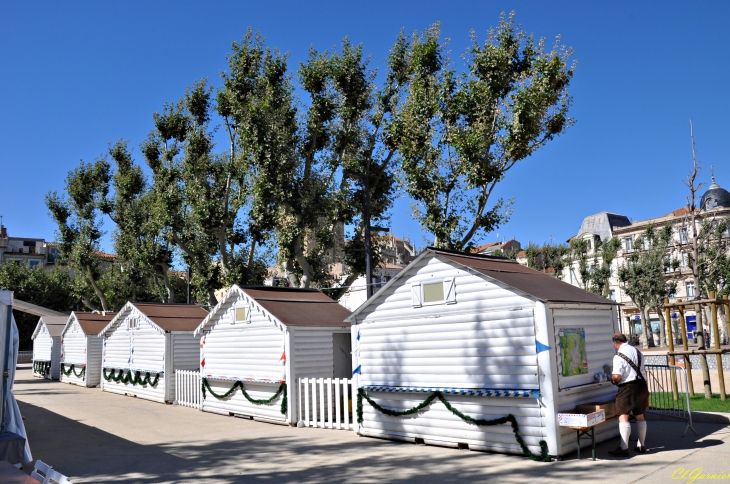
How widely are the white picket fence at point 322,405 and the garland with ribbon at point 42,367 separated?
88.4ft

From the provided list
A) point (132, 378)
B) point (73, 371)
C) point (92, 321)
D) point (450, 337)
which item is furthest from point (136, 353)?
point (450, 337)

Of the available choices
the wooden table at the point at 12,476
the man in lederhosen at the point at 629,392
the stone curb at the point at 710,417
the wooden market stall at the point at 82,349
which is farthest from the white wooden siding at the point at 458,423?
the wooden market stall at the point at 82,349

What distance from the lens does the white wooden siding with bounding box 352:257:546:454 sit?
9.65m

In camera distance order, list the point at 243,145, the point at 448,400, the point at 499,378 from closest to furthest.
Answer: the point at 499,378
the point at 448,400
the point at 243,145

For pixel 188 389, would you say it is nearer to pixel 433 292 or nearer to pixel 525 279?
pixel 433 292

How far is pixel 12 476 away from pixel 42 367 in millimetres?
33811

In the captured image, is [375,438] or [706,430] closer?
[706,430]

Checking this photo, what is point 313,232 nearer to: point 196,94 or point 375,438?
point 196,94

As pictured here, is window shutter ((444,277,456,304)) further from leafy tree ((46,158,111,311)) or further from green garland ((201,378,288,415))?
leafy tree ((46,158,111,311))

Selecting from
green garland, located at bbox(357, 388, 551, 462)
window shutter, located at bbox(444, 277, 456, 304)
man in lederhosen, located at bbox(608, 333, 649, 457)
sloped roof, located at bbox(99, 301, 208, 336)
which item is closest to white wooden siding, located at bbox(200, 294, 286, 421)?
green garland, located at bbox(357, 388, 551, 462)

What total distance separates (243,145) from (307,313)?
32.9 feet

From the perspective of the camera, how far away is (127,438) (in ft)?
43.2

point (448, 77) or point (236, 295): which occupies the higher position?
point (448, 77)

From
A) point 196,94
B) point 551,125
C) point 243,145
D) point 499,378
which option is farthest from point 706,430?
point 196,94
